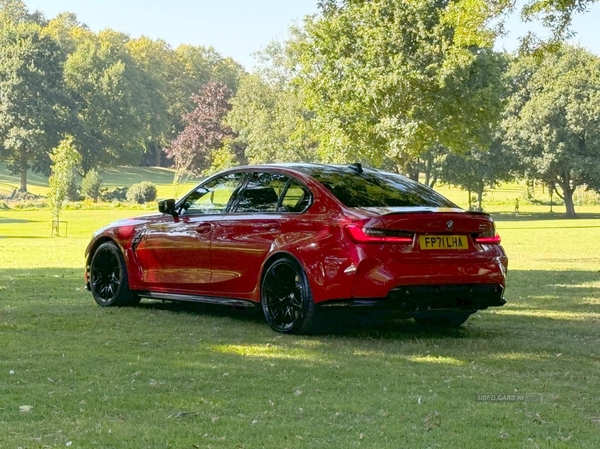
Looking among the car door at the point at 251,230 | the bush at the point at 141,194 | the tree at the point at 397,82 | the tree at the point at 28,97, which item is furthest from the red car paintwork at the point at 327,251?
the tree at the point at 28,97

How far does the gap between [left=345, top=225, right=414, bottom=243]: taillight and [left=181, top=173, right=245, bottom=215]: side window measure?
2.01 metres

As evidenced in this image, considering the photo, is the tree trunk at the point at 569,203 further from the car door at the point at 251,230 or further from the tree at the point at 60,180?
the car door at the point at 251,230

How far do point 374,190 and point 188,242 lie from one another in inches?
85.0

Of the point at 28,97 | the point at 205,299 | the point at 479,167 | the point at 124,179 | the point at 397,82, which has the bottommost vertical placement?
the point at 205,299

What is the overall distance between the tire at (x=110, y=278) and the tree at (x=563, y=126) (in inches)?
2245

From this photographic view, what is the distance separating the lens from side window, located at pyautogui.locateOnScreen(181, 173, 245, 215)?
10117mm

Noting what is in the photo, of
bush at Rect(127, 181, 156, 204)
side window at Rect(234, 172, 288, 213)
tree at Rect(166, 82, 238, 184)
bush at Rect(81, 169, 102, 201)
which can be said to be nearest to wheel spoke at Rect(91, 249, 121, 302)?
side window at Rect(234, 172, 288, 213)

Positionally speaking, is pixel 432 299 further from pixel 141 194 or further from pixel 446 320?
pixel 141 194

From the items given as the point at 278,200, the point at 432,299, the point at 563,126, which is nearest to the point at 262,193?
the point at 278,200

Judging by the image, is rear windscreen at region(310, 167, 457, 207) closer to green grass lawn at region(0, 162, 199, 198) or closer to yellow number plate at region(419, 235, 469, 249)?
yellow number plate at region(419, 235, 469, 249)

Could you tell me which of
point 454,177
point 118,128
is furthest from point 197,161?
point 454,177

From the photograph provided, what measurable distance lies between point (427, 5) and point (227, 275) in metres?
30.3

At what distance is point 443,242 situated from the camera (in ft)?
28.4

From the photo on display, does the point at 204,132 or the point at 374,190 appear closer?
the point at 374,190
